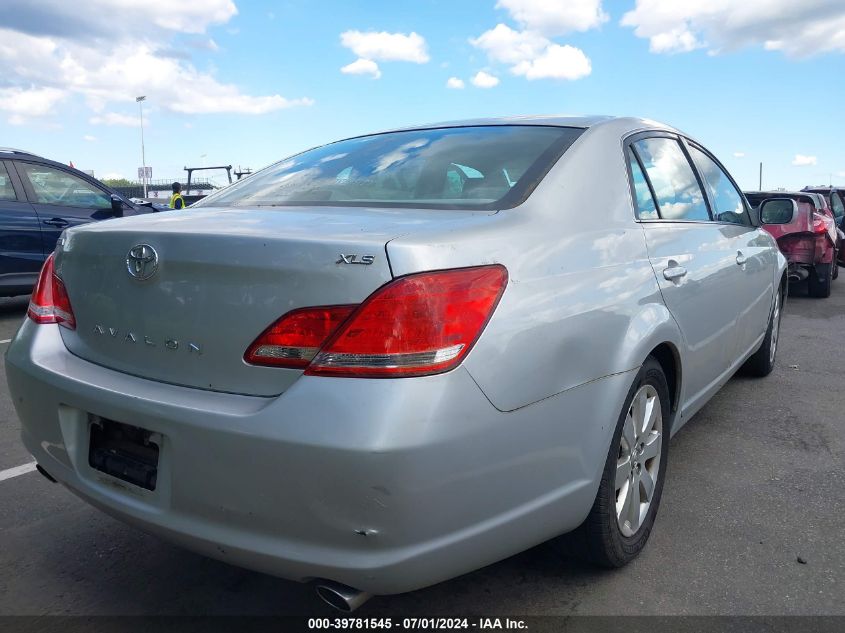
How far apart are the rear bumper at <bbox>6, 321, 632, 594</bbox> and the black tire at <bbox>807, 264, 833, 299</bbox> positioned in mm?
8788

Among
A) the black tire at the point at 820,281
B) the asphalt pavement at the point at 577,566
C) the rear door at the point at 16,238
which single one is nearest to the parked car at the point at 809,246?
the black tire at the point at 820,281

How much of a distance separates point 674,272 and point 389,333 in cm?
147

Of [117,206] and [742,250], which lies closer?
[742,250]

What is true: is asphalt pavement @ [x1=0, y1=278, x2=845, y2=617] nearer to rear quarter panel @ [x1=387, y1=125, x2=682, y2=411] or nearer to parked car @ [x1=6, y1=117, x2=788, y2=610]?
parked car @ [x1=6, y1=117, x2=788, y2=610]

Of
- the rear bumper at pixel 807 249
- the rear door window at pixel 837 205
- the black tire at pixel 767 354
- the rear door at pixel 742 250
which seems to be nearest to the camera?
the rear door at pixel 742 250

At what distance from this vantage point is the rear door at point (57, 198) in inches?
305

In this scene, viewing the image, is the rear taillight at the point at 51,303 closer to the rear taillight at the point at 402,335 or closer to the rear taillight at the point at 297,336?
the rear taillight at the point at 297,336

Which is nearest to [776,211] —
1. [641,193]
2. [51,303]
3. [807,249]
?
[641,193]

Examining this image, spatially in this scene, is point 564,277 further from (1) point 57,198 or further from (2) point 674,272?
(1) point 57,198

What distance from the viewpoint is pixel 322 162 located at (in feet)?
9.86

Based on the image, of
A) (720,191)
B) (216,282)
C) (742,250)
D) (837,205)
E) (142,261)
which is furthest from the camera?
(837,205)

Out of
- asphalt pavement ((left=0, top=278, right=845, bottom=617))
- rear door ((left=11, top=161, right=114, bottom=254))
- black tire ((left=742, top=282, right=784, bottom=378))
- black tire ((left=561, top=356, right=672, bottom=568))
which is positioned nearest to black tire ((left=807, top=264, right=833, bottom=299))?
black tire ((left=742, top=282, right=784, bottom=378))

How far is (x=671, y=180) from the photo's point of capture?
3.25 metres

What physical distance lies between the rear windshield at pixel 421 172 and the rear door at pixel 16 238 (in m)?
5.52
